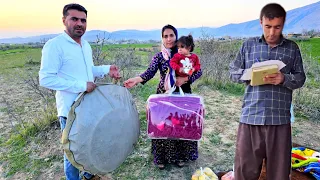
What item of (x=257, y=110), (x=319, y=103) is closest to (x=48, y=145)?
(x=257, y=110)

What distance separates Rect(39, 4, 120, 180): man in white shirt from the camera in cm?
231

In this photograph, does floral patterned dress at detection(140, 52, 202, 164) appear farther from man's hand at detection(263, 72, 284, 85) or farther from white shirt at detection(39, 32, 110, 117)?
man's hand at detection(263, 72, 284, 85)

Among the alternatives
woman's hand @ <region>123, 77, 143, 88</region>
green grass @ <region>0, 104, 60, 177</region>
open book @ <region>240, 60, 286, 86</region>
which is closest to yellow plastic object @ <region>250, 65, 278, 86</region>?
open book @ <region>240, 60, 286, 86</region>

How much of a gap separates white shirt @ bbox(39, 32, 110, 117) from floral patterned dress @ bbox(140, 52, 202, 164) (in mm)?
889

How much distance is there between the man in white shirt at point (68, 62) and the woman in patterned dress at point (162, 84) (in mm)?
662

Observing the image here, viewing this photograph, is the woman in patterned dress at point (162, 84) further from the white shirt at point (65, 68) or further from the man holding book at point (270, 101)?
the man holding book at point (270, 101)

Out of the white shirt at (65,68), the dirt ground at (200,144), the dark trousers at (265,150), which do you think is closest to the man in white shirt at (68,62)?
the white shirt at (65,68)

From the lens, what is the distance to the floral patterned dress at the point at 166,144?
3.20 meters

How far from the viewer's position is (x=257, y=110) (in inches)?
87.9

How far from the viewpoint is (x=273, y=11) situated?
2.05m

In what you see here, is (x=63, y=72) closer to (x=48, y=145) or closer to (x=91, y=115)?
(x=91, y=115)

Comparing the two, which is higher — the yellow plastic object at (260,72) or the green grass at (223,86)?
the yellow plastic object at (260,72)

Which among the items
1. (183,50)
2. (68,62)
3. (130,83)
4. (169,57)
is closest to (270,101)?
(183,50)

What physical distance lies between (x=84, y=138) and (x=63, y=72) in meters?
0.71
